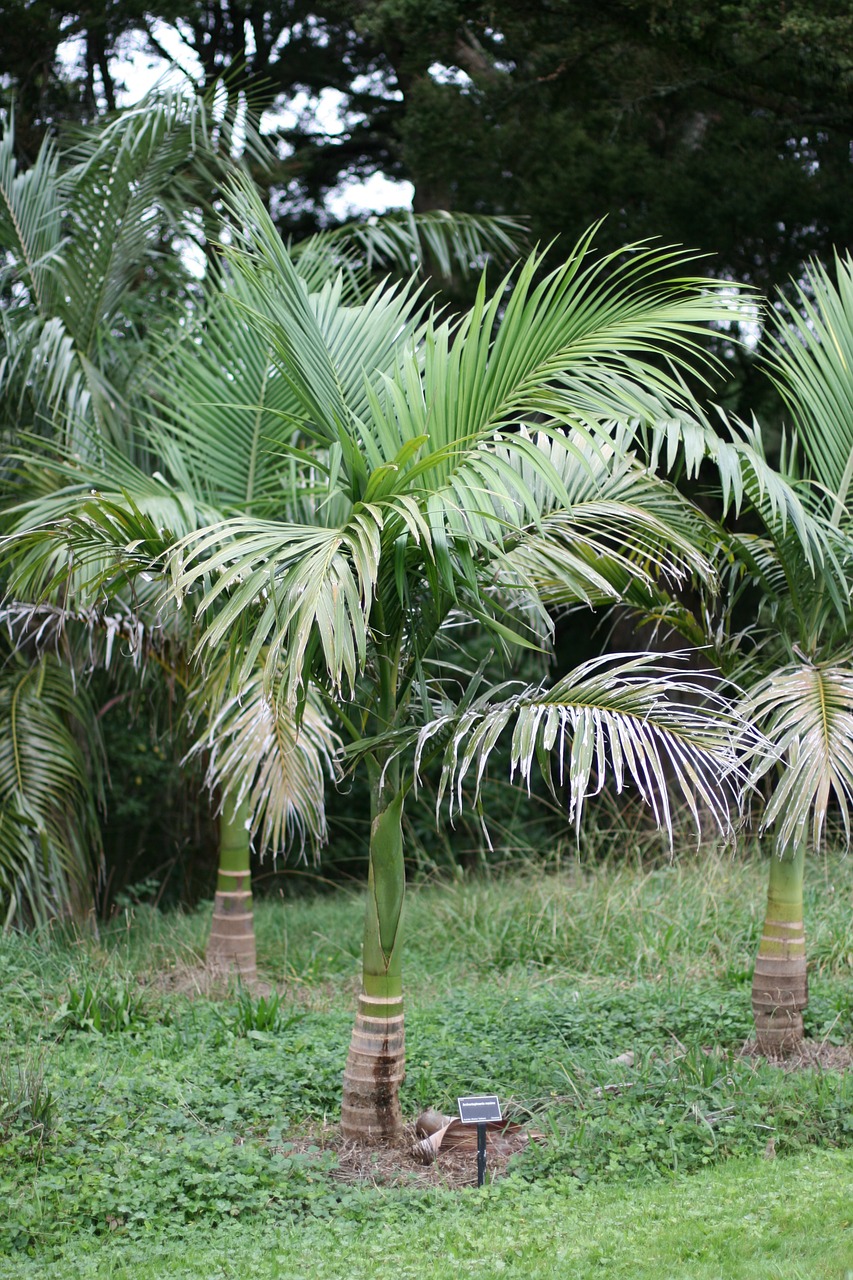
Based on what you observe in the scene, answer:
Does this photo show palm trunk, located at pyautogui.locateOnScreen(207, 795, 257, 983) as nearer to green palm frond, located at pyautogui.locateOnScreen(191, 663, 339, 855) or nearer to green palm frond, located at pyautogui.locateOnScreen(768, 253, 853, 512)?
green palm frond, located at pyautogui.locateOnScreen(191, 663, 339, 855)

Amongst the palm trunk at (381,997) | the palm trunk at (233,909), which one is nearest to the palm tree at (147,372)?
the palm trunk at (233,909)

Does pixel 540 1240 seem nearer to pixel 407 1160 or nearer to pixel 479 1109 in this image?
pixel 479 1109

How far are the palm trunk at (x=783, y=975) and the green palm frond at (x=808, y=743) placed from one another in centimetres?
38

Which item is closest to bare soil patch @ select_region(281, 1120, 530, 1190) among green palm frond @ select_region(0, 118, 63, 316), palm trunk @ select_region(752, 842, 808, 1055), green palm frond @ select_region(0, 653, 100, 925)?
palm trunk @ select_region(752, 842, 808, 1055)

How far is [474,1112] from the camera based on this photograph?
3.69m

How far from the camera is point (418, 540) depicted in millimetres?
3443

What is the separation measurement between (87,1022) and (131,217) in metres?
4.47

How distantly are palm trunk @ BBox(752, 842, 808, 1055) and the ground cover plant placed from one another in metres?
0.13

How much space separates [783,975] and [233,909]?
9.86ft

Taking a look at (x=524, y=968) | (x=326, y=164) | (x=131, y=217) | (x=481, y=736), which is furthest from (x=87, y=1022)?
(x=326, y=164)

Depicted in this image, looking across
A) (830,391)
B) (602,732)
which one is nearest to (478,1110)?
(602,732)

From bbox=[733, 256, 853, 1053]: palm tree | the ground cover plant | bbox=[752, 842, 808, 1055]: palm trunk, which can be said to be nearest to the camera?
the ground cover plant

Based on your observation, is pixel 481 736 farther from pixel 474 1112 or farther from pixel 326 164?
pixel 326 164

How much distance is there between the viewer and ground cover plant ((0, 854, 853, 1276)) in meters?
3.51
